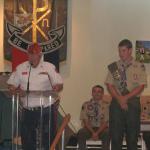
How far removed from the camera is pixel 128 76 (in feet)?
15.5

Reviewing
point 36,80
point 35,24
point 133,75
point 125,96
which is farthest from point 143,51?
point 36,80

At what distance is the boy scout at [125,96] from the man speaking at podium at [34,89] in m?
0.67

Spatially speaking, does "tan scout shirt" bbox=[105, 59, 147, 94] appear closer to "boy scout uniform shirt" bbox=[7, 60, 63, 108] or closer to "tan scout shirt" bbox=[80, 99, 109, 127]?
"boy scout uniform shirt" bbox=[7, 60, 63, 108]

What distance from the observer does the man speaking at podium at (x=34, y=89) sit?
445 centimetres

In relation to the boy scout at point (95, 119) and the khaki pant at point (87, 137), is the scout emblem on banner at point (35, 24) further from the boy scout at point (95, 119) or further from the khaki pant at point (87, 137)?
the khaki pant at point (87, 137)

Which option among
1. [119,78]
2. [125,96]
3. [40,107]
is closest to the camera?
[40,107]

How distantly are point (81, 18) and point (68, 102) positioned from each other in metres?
1.42

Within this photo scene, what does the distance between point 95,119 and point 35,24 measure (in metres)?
1.98

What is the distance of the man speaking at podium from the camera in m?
4.45

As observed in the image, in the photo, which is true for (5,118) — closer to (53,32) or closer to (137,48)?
(53,32)

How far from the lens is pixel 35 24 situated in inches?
274

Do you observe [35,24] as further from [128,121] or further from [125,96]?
[128,121]

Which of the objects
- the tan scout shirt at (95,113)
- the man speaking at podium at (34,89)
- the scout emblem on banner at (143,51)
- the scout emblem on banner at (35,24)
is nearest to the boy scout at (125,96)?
the man speaking at podium at (34,89)

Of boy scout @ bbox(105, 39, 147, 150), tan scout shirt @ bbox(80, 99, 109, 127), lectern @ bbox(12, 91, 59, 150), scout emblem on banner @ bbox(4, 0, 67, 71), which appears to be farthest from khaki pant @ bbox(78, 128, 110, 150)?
scout emblem on banner @ bbox(4, 0, 67, 71)
